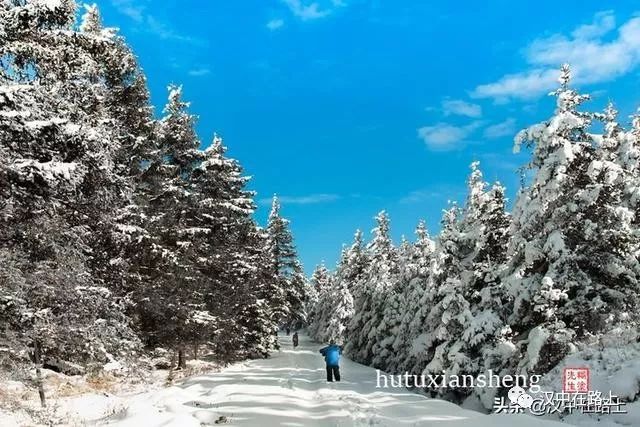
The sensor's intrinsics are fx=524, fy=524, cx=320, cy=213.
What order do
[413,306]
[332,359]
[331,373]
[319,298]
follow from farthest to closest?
[319,298], [413,306], [331,373], [332,359]

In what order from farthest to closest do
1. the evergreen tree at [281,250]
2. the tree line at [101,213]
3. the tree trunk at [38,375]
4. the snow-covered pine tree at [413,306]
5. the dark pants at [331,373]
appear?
the evergreen tree at [281,250] < the snow-covered pine tree at [413,306] < the dark pants at [331,373] < the tree trunk at [38,375] < the tree line at [101,213]

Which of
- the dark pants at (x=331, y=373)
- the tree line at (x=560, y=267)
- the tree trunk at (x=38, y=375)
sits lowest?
the dark pants at (x=331, y=373)

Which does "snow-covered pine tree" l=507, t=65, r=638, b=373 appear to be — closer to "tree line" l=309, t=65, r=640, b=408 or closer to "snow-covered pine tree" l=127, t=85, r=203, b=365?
"tree line" l=309, t=65, r=640, b=408

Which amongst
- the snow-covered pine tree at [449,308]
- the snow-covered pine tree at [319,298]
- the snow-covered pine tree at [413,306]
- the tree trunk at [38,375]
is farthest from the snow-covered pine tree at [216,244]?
the snow-covered pine tree at [319,298]

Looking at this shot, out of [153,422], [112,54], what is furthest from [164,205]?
[153,422]

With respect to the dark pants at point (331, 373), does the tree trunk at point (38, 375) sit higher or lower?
higher

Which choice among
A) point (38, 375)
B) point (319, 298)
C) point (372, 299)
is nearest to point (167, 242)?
point (38, 375)

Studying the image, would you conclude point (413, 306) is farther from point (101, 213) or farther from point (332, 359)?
point (101, 213)

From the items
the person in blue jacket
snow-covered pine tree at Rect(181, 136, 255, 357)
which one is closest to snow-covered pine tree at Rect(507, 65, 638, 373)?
the person in blue jacket

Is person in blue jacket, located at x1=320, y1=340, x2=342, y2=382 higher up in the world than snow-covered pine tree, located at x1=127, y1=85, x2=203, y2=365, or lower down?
lower down

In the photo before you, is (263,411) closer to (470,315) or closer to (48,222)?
(48,222)

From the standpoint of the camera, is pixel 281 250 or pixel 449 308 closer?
pixel 449 308

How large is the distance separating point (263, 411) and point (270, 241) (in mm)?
41694

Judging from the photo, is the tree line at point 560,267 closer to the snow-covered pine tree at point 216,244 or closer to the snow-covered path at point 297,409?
the snow-covered path at point 297,409
